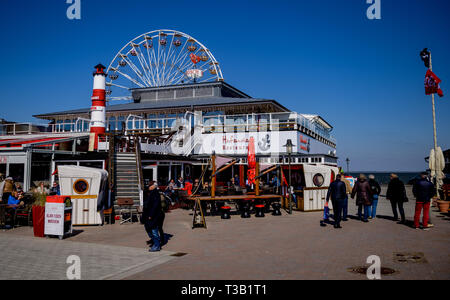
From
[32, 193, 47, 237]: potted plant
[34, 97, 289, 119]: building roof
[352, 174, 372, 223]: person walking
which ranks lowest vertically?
[32, 193, 47, 237]: potted plant

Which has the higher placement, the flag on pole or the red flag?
the flag on pole

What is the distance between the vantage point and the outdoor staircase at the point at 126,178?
1678cm

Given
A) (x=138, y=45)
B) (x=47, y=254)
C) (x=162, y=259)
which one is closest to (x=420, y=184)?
(x=162, y=259)

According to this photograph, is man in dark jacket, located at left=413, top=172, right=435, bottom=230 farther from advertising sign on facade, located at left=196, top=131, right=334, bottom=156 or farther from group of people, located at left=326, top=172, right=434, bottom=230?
advertising sign on facade, located at left=196, top=131, right=334, bottom=156

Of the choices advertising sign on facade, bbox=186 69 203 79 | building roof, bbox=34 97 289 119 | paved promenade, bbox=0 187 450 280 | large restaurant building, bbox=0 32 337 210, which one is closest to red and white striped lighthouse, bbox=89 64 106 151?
large restaurant building, bbox=0 32 337 210

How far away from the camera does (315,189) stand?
61.2 ft

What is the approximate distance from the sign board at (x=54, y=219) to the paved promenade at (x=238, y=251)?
1.27 ft

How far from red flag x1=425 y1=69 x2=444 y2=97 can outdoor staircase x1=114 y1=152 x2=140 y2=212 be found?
17352 millimetres

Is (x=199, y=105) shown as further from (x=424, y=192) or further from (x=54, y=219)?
(x=424, y=192)

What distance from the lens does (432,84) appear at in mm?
21266

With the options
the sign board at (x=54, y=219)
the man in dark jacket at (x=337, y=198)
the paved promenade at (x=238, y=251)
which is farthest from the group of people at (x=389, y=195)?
the sign board at (x=54, y=219)

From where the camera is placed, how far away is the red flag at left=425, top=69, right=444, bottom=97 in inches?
832

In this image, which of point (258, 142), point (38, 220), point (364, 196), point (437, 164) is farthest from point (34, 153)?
point (437, 164)

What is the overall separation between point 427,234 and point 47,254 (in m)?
10.9
